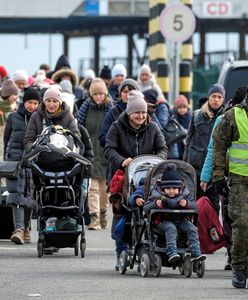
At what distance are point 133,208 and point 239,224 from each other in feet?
4.85

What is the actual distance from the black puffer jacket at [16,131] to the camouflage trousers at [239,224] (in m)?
5.87

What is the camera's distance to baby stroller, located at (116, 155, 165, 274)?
1542 cm

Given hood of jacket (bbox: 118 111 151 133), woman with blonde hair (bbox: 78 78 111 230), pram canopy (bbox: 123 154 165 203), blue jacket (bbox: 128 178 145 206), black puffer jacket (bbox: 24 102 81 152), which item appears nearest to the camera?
blue jacket (bbox: 128 178 145 206)

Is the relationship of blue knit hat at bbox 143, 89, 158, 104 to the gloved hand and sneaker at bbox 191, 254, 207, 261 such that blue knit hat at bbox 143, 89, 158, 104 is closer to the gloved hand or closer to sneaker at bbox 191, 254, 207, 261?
sneaker at bbox 191, 254, 207, 261

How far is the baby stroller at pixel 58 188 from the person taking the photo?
56.7 ft

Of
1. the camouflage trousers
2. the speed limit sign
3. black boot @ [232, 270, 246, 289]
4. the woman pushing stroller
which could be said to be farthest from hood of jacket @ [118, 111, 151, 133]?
the speed limit sign

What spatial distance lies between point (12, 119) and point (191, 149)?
2.26 meters

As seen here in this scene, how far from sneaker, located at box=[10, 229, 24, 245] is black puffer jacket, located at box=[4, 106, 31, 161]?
1.12m

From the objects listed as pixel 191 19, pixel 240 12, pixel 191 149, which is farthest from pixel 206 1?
pixel 191 149

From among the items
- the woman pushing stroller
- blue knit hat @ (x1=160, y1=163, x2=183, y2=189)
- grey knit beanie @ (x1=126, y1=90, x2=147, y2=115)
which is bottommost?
the woman pushing stroller

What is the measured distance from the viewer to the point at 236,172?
1430 cm

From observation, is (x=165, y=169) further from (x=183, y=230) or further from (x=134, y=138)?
(x=134, y=138)

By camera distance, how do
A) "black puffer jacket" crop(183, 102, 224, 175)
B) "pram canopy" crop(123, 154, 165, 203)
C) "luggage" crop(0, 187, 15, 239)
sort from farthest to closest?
"luggage" crop(0, 187, 15, 239) < "black puffer jacket" crop(183, 102, 224, 175) < "pram canopy" crop(123, 154, 165, 203)

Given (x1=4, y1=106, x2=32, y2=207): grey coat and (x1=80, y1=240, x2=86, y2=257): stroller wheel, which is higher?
(x1=4, y1=106, x2=32, y2=207): grey coat
